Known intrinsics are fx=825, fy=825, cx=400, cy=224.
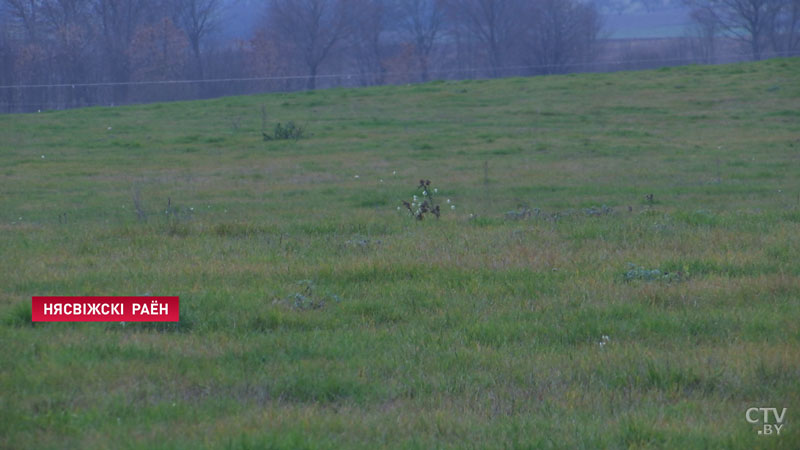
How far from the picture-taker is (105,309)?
20.5 feet

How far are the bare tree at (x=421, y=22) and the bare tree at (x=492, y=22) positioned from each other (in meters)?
1.55

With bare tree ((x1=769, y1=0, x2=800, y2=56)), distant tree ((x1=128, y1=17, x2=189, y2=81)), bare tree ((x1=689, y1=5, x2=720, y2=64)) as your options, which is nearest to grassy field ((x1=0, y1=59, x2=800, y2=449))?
distant tree ((x1=128, y1=17, x2=189, y2=81))

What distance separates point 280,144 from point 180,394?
20306mm

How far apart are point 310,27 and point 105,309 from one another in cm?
6384

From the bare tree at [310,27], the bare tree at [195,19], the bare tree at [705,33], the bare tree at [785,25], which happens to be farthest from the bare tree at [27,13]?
the bare tree at [785,25]

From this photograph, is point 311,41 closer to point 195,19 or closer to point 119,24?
point 195,19

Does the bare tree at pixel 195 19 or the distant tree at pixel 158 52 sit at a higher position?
the bare tree at pixel 195 19

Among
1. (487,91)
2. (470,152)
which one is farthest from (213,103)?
(470,152)

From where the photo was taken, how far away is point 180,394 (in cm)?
461

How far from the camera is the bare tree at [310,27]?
219 feet

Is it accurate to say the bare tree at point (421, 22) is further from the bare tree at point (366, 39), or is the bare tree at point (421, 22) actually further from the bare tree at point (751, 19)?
the bare tree at point (751, 19)

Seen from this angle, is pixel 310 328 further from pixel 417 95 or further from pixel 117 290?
pixel 417 95

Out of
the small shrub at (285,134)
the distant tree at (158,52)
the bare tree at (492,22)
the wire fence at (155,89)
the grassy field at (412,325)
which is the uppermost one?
the bare tree at (492,22)

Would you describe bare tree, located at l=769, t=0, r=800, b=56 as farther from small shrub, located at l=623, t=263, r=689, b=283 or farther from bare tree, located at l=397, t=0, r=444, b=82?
small shrub, located at l=623, t=263, r=689, b=283
